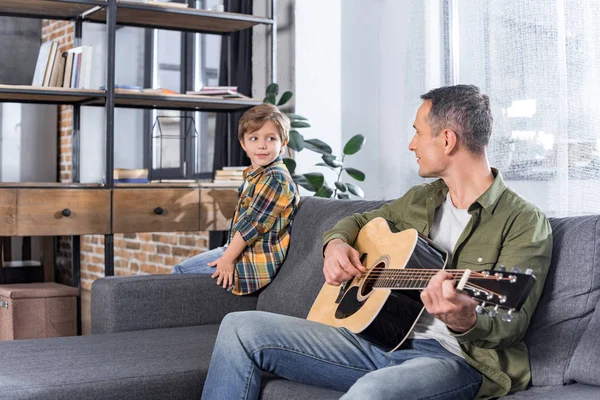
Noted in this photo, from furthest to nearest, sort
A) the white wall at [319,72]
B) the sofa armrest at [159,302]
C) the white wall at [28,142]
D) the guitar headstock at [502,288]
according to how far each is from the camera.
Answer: the white wall at [28,142] → the white wall at [319,72] → the sofa armrest at [159,302] → the guitar headstock at [502,288]

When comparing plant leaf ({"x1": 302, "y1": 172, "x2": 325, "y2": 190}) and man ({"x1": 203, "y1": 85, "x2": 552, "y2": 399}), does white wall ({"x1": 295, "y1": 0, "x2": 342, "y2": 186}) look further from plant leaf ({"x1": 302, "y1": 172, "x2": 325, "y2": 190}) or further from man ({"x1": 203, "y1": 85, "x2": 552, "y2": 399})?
man ({"x1": 203, "y1": 85, "x2": 552, "y2": 399})

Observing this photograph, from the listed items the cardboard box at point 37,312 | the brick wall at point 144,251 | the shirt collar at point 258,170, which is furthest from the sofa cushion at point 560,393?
the brick wall at point 144,251

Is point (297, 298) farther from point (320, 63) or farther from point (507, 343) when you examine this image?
point (320, 63)

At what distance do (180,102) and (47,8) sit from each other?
2.41 ft

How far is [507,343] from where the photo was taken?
1741 millimetres

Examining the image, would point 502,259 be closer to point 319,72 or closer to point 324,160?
point 324,160

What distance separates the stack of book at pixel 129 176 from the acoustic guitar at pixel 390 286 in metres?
1.86

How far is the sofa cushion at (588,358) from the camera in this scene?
5.80 ft

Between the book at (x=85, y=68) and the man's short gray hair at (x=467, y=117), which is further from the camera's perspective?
the book at (x=85, y=68)

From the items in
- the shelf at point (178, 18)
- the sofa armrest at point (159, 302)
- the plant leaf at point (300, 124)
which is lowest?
the sofa armrest at point (159, 302)

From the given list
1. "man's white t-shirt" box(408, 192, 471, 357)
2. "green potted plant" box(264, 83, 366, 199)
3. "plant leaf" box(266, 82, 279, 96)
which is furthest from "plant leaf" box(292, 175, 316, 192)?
"man's white t-shirt" box(408, 192, 471, 357)

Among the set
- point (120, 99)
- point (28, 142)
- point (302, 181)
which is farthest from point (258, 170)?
point (28, 142)

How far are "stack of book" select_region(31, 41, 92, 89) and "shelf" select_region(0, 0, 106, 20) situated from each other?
180 mm

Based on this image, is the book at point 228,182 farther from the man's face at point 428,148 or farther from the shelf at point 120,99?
the man's face at point 428,148
